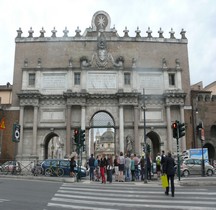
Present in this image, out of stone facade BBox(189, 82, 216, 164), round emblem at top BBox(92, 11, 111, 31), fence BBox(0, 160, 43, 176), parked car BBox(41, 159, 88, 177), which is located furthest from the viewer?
round emblem at top BBox(92, 11, 111, 31)

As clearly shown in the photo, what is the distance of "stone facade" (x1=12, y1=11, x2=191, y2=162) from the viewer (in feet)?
112

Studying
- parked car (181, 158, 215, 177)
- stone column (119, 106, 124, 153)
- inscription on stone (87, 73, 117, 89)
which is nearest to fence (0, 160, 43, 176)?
stone column (119, 106, 124, 153)

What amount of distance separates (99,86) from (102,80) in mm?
804

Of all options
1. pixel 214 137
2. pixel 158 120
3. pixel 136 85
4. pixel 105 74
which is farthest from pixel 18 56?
pixel 214 137

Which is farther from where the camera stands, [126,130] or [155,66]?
[155,66]

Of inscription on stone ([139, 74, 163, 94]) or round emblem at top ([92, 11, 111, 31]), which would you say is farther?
round emblem at top ([92, 11, 111, 31])

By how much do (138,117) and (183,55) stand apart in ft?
33.3

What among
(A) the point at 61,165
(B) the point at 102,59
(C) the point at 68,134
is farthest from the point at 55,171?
(B) the point at 102,59

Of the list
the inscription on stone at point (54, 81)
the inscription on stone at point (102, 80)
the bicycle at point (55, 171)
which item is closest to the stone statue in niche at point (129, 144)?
the inscription on stone at point (102, 80)

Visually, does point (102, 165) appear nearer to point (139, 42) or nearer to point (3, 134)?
point (3, 134)

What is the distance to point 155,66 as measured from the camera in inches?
1453

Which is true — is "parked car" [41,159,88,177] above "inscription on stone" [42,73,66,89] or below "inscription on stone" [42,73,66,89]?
below

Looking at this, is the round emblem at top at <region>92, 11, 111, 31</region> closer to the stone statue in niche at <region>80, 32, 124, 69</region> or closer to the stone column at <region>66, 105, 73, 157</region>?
the stone statue in niche at <region>80, 32, 124, 69</region>

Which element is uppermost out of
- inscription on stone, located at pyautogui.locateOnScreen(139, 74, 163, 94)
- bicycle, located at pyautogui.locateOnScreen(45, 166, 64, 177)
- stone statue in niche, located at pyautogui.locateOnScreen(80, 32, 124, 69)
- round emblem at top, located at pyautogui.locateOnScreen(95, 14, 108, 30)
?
round emblem at top, located at pyautogui.locateOnScreen(95, 14, 108, 30)
